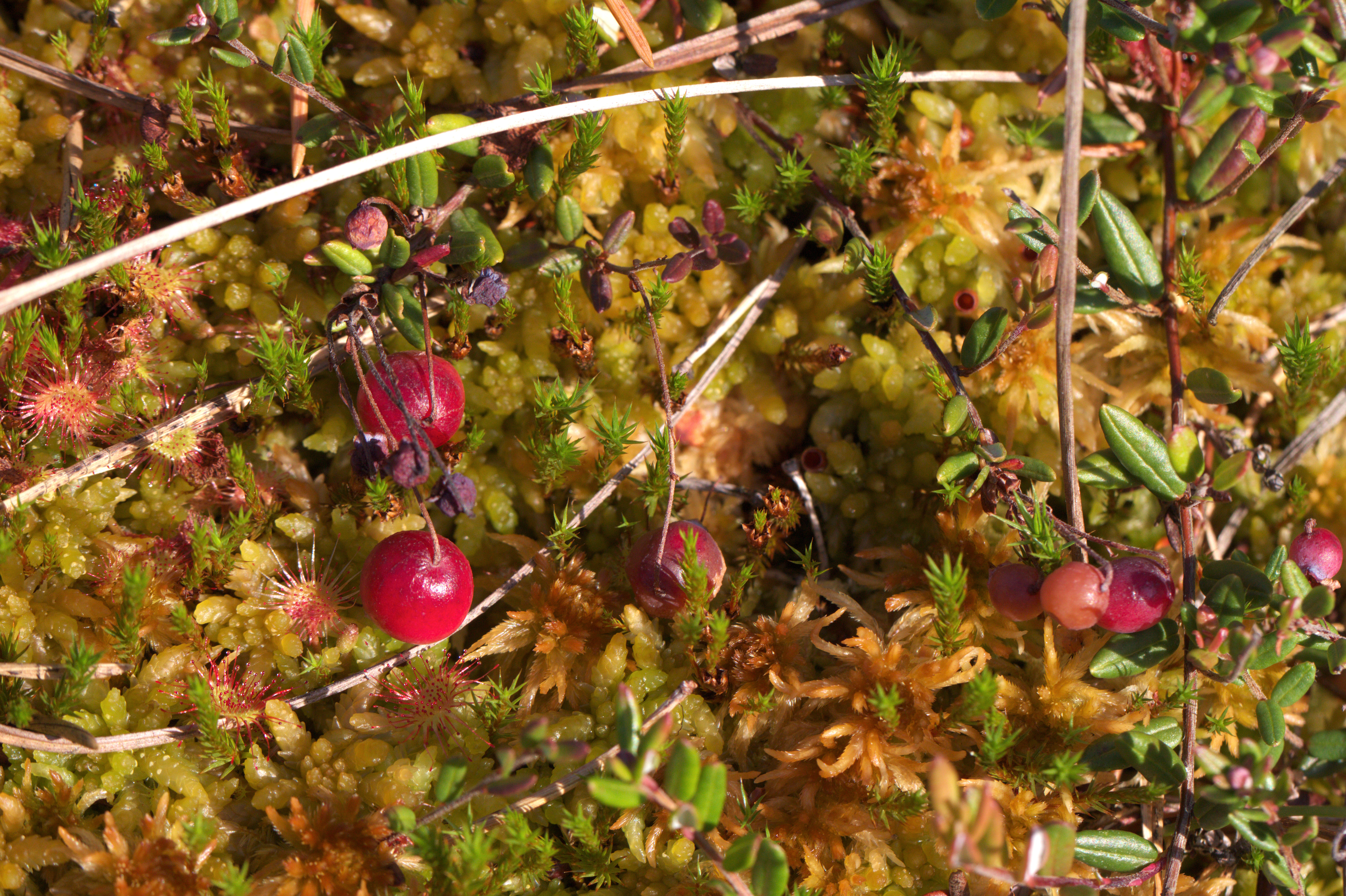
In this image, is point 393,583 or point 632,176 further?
point 632,176

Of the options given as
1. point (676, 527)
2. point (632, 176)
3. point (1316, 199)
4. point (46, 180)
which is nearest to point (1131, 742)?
point (676, 527)

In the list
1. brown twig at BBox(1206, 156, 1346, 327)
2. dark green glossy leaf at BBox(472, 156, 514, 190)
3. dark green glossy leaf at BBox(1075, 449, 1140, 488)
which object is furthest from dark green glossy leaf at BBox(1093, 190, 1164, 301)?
dark green glossy leaf at BBox(472, 156, 514, 190)

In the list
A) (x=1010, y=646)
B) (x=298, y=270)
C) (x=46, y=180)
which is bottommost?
(x=1010, y=646)

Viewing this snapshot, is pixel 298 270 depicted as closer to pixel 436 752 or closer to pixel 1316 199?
pixel 436 752

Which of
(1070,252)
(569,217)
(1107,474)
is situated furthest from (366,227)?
(1107,474)

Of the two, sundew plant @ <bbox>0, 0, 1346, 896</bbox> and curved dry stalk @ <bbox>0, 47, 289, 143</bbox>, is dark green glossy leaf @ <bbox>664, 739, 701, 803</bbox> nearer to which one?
sundew plant @ <bbox>0, 0, 1346, 896</bbox>

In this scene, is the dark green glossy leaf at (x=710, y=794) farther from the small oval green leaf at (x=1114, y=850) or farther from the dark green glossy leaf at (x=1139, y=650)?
the dark green glossy leaf at (x=1139, y=650)

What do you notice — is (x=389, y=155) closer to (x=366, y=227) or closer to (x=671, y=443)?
(x=366, y=227)

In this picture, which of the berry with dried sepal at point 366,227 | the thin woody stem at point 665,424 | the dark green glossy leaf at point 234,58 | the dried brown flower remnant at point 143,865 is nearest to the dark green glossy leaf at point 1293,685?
the thin woody stem at point 665,424
